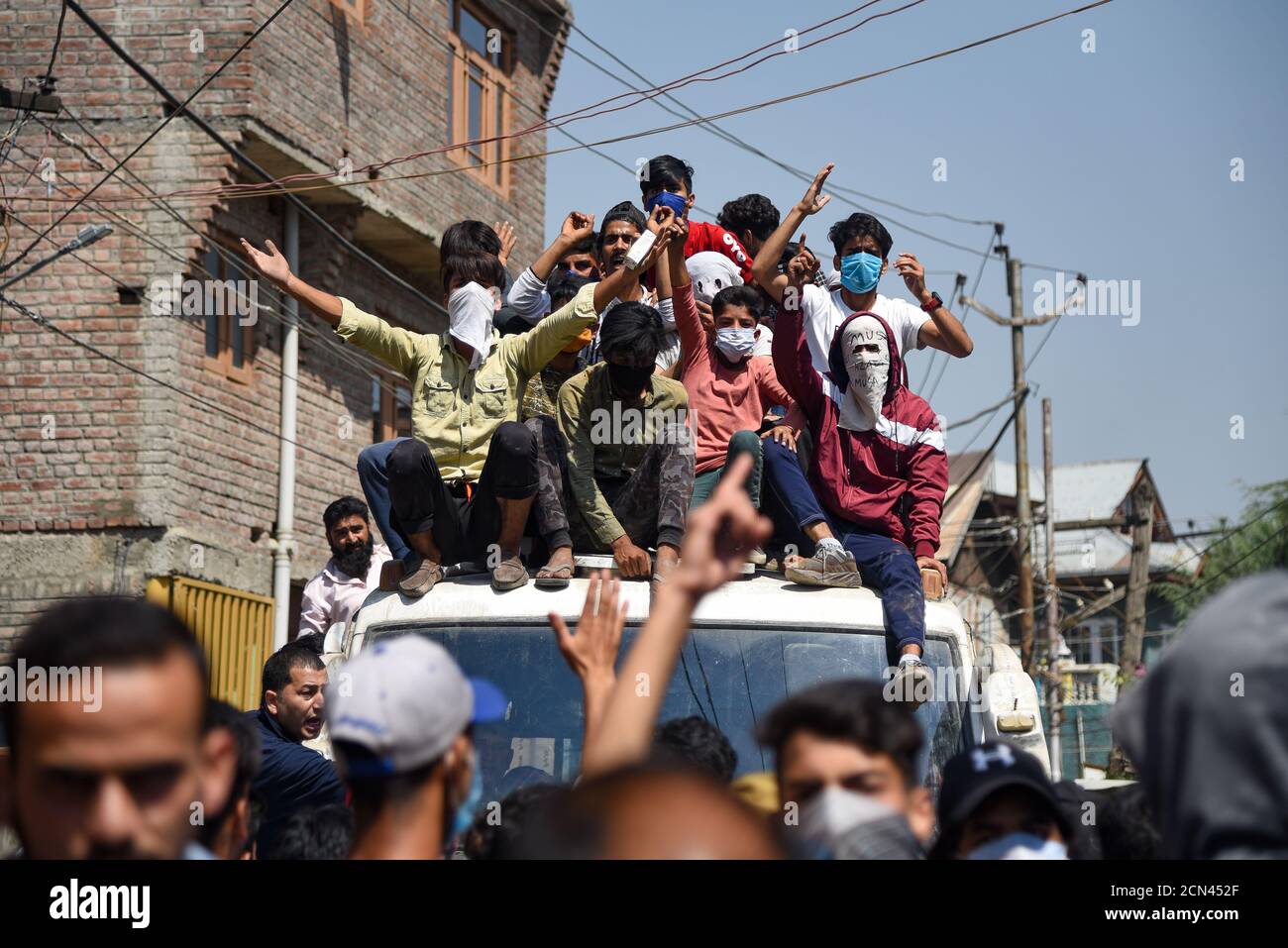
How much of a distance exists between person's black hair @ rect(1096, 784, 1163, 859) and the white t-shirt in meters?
3.03

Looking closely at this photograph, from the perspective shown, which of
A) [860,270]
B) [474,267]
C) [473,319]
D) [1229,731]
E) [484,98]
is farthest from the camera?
[484,98]

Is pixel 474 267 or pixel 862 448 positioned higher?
pixel 474 267

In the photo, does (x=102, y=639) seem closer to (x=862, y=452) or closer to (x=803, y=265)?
(x=862, y=452)

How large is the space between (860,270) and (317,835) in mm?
3907

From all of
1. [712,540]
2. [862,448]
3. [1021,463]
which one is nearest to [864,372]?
[862,448]

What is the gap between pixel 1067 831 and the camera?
3242 mm

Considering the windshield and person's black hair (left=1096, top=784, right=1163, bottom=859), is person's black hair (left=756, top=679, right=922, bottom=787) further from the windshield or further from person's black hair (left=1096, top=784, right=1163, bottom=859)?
the windshield

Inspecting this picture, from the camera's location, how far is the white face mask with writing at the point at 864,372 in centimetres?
638

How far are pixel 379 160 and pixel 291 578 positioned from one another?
5.12 m

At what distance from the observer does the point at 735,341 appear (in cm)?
670

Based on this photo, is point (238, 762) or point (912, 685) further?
point (912, 685)

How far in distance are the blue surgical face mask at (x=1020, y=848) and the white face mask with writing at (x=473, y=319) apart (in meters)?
3.66
